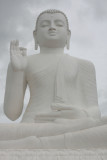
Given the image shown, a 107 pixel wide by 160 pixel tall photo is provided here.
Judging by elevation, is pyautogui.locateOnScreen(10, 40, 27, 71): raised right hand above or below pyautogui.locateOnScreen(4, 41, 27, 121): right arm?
above

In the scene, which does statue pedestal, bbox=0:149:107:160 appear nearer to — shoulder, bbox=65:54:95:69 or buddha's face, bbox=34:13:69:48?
shoulder, bbox=65:54:95:69

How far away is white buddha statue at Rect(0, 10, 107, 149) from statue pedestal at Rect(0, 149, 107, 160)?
0.25 meters

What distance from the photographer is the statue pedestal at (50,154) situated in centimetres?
329

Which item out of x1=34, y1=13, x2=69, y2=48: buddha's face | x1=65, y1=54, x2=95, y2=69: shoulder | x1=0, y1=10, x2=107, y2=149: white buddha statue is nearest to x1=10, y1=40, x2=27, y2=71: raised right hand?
x1=0, y1=10, x2=107, y2=149: white buddha statue

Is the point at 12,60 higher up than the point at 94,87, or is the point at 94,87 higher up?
the point at 12,60

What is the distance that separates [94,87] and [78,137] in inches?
72.2

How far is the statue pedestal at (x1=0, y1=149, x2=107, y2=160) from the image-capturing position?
10.8ft

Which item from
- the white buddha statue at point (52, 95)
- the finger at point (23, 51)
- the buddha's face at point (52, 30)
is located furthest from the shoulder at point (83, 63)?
the finger at point (23, 51)

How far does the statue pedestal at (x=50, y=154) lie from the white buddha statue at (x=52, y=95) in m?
0.25

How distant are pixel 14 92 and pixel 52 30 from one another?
1387 millimetres

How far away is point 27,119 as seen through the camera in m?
4.81

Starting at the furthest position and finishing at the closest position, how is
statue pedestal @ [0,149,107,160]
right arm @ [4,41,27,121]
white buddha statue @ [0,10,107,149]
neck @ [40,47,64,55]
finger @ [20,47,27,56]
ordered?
neck @ [40,47,64,55] < finger @ [20,47,27,56] < right arm @ [4,41,27,121] < white buddha statue @ [0,10,107,149] < statue pedestal @ [0,149,107,160]

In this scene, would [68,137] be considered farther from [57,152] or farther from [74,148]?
[57,152]

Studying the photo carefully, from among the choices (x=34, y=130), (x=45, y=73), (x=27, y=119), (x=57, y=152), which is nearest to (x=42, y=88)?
(x=45, y=73)
